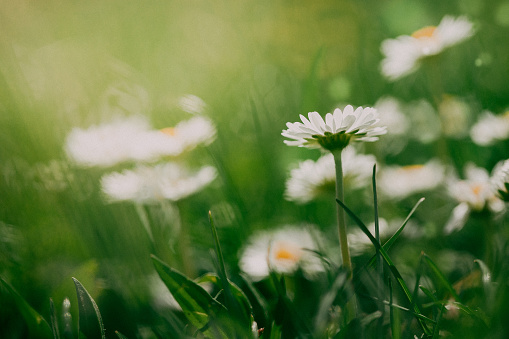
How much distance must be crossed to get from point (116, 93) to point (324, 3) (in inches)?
48.3

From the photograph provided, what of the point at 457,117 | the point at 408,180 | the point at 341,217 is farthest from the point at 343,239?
the point at 457,117

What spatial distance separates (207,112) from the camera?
1.18m

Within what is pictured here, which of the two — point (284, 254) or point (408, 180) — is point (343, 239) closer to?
point (284, 254)

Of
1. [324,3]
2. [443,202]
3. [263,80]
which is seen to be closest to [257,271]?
[443,202]

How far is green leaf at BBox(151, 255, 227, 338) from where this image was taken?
498 mm

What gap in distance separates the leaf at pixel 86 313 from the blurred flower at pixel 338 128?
27 centimetres

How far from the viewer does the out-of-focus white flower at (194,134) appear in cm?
94

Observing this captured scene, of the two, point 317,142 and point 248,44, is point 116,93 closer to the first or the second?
point 248,44

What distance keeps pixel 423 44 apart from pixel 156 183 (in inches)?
27.3

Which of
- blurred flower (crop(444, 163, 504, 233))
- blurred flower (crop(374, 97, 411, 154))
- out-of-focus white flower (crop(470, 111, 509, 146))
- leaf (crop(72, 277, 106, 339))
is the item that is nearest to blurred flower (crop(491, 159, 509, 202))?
blurred flower (crop(444, 163, 504, 233))

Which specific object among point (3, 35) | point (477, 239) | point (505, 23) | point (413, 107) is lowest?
point (477, 239)

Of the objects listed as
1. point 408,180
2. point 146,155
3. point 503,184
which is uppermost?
point 146,155

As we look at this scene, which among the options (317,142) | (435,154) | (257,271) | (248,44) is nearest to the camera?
(317,142)

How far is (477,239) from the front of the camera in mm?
814
